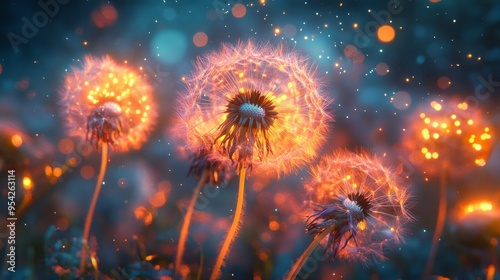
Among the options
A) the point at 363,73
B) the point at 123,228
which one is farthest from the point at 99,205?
the point at 363,73

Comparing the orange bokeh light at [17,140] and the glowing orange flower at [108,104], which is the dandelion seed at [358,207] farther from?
the orange bokeh light at [17,140]

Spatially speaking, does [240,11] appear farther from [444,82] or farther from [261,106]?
[444,82]

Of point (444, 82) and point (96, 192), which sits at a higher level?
point (444, 82)

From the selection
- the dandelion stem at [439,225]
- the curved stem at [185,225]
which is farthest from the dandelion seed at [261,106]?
the dandelion stem at [439,225]

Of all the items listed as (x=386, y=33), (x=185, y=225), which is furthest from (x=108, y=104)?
(x=386, y=33)

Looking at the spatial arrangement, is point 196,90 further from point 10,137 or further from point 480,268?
point 480,268

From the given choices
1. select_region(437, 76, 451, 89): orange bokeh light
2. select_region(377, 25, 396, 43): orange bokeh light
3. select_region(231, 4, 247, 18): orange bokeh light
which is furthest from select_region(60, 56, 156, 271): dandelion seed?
select_region(437, 76, 451, 89): orange bokeh light
